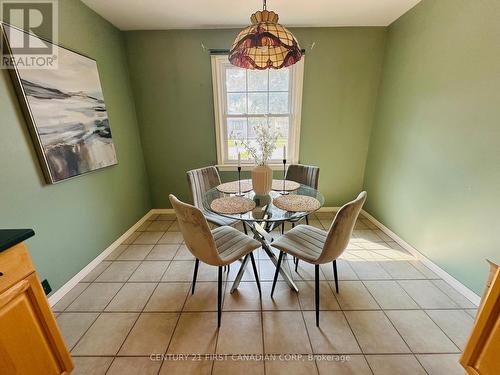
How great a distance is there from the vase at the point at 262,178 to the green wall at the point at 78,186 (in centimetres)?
159

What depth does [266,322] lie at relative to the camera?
142 cm

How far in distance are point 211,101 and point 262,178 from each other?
61.6 inches

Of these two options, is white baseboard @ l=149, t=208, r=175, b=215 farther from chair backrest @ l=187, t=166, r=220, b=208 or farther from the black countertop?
the black countertop

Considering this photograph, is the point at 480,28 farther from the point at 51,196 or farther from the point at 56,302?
the point at 56,302

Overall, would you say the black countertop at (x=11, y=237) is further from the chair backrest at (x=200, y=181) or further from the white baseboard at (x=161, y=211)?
the white baseboard at (x=161, y=211)

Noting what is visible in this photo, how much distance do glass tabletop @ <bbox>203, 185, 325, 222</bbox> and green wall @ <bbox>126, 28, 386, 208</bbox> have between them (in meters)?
1.09

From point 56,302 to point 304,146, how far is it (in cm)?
298

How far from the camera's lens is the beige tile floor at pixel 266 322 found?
3.86 feet

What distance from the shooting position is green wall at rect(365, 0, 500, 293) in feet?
4.66

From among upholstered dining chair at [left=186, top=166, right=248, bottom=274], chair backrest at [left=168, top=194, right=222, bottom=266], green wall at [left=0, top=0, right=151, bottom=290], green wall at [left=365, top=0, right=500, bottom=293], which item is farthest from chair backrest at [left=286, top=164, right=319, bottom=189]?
green wall at [left=0, top=0, right=151, bottom=290]

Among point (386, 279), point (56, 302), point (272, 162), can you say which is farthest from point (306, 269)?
point (56, 302)

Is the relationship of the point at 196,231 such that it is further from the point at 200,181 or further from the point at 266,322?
the point at 200,181

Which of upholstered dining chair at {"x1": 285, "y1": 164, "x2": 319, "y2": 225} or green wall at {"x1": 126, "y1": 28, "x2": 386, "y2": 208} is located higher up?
green wall at {"x1": 126, "y1": 28, "x2": 386, "y2": 208}

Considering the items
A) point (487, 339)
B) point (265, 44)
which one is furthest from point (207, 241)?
point (487, 339)
